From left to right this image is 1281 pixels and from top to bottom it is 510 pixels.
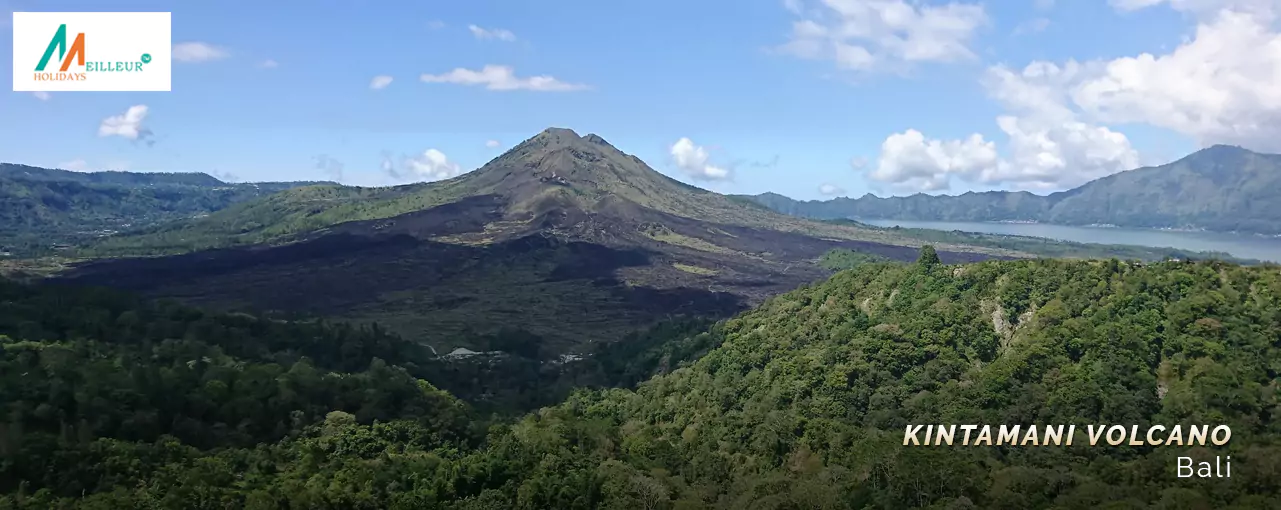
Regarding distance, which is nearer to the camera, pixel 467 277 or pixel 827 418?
pixel 827 418

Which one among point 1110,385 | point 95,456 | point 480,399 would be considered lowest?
point 480,399

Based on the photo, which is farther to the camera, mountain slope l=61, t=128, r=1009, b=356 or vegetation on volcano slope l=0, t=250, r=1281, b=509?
mountain slope l=61, t=128, r=1009, b=356

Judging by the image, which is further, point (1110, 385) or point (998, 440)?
point (1110, 385)

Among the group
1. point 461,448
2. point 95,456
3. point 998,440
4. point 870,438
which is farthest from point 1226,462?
point 95,456

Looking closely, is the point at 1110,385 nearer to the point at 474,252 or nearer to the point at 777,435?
the point at 777,435

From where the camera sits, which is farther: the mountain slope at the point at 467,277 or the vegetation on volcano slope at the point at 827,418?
the mountain slope at the point at 467,277

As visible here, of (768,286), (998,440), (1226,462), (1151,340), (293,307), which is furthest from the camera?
(768,286)

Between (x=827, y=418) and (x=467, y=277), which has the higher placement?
(x=467, y=277)

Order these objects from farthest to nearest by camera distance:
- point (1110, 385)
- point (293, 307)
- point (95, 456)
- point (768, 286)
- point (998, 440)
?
point (768, 286) → point (293, 307) → point (1110, 385) → point (998, 440) → point (95, 456)
